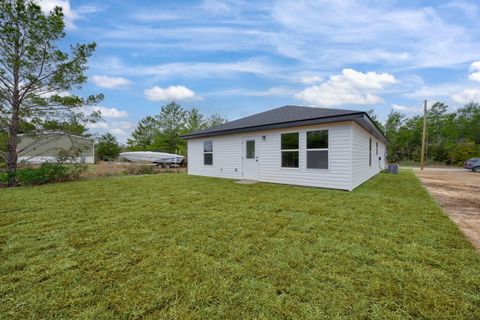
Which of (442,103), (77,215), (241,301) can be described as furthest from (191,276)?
(442,103)

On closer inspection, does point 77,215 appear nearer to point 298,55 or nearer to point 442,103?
point 298,55

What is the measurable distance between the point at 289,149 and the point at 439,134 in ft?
114

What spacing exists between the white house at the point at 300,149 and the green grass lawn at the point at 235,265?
2.56m

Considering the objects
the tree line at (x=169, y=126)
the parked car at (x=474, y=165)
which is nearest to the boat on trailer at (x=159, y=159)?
the tree line at (x=169, y=126)

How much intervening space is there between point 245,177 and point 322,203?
4.38m

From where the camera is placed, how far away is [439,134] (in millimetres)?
29359

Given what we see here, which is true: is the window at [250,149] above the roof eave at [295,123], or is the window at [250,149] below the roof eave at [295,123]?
below

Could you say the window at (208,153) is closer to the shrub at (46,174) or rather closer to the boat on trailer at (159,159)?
the shrub at (46,174)

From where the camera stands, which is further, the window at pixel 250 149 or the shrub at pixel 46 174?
the window at pixel 250 149

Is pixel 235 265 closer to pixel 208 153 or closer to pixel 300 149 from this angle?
pixel 300 149

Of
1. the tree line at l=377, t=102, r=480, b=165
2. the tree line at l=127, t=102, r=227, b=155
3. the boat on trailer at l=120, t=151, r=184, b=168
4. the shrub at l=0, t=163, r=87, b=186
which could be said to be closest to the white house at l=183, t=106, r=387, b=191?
the shrub at l=0, t=163, r=87, b=186

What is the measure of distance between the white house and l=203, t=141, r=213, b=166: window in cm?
36

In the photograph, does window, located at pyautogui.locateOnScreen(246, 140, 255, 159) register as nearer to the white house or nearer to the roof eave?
the white house

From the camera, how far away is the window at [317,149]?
6.71m
